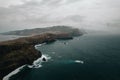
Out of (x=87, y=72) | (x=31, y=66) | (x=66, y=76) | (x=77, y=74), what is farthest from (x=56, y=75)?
(x=31, y=66)

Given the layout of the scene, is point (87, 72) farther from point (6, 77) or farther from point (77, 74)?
point (6, 77)

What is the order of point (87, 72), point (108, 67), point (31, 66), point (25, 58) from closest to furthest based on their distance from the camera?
point (87, 72)
point (108, 67)
point (31, 66)
point (25, 58)

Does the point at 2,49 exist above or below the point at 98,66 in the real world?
above

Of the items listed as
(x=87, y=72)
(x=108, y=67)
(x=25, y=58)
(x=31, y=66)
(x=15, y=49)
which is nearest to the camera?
(x=87, y=72)

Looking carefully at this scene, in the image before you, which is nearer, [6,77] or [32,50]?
[6,77]

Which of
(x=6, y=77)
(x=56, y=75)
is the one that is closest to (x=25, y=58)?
(x=6, y=77)

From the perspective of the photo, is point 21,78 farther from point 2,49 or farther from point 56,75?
point 2,49

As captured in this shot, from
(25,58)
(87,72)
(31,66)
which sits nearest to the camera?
(87,72)

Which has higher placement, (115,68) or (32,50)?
(32,50)

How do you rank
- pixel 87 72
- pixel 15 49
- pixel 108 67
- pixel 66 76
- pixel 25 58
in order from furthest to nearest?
pixel 15 49 < pixel 25 58 < pixel 108 67 < pixel 87 72 < pixel 66 76
